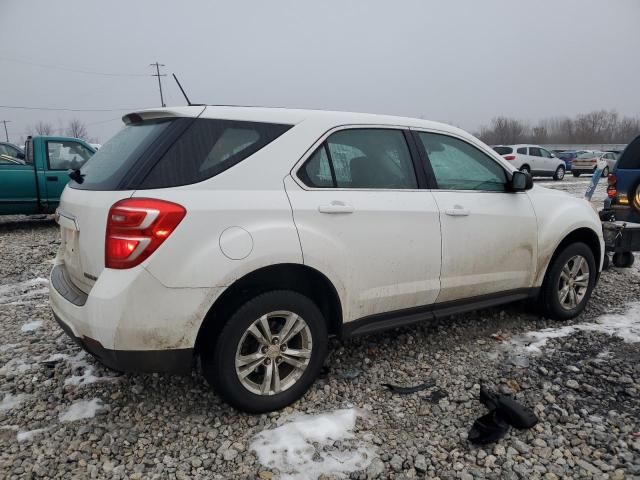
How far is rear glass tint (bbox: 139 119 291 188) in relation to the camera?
7.94ft

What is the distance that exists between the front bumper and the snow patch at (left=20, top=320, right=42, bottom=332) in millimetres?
1926

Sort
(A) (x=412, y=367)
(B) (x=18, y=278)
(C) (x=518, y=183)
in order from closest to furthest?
(A) (x=412, y=367)
(C) (x=518, y=183)
(B) (x=18, y=278)

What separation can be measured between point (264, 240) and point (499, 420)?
1685mm

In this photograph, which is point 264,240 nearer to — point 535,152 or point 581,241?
point 581,241

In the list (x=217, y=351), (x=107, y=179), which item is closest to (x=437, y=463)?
→ (x=217, y=351)

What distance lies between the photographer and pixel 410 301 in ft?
10.4

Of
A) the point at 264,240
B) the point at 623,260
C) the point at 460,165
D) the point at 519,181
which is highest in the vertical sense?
the point at 460,165

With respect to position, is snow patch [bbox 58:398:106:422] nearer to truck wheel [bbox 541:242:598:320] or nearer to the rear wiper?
the rear wiper

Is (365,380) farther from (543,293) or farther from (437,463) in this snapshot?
(543,293)

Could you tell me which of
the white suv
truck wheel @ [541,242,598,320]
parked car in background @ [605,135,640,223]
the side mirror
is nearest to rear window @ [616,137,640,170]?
parked car in background @ [605,135,640,223]

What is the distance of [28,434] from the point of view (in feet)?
8.44

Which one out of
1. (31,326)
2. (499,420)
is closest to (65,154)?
(31,326)

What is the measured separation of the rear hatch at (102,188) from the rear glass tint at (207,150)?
0.24ft

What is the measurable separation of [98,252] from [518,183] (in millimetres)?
3018
